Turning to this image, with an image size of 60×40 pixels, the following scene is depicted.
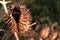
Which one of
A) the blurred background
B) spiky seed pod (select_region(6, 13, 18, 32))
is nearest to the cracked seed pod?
spiky seed pod (select_region(6, 13, 18, 32))

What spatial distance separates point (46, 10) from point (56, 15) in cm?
18

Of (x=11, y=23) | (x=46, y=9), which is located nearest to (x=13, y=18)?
(x=11, y=23)

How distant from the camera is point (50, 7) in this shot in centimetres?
324

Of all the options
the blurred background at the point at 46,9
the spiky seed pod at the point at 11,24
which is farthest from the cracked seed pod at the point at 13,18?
the blurred background at the point at 46,9

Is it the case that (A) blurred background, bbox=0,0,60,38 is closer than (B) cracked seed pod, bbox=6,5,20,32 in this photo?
No

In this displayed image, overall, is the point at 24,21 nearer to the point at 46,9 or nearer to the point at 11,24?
the point at 11,24

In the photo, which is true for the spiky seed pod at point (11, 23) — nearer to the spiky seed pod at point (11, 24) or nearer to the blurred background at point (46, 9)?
the spiky seed pod at point (11, 24)

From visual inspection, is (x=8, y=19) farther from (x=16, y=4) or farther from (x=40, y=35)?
(x=40, y=35)

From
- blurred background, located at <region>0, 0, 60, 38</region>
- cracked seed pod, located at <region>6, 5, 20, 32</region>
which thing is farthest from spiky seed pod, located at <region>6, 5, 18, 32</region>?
blurred background, located at <region>0, 0, 60, 38</region>

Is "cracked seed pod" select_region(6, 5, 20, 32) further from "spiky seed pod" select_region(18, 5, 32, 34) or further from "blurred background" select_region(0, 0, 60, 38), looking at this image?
"blurred background" select_region(0, 0, 60, 38)

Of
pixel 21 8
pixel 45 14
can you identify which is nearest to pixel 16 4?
pixel 21 8

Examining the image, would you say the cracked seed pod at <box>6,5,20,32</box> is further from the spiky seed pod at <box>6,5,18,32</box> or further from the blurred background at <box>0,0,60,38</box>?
the blurred background at <box>0,0,60,38</box>

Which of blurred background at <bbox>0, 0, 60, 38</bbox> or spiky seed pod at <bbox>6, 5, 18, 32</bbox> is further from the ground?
spiky seed pod at <bbox>6, 5, 18, 32</bbox>

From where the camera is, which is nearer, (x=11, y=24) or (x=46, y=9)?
(x=11, y=24)
